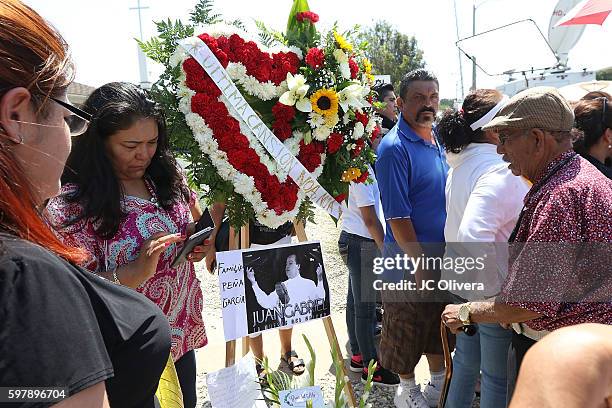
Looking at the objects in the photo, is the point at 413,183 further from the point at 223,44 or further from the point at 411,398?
the point at 223,44

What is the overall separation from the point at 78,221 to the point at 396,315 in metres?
1.98

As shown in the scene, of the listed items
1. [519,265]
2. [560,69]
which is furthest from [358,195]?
[560,69]

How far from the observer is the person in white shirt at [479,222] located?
8.07 feet

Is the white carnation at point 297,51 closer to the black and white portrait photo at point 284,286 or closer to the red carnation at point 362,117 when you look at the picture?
the red carnation at point 362,117

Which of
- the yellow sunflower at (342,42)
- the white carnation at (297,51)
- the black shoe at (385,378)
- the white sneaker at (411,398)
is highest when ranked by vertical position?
the yellow sunflower at (342,42)

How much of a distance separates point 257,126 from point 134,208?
1.97 ft

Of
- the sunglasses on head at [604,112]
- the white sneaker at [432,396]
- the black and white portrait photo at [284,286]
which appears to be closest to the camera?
the black and white portrait photo at [284,286]

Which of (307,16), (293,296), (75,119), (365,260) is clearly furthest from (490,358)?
(75,119)

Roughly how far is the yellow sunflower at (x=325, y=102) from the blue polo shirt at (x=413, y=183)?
1031 millimetres

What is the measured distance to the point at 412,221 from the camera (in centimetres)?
315

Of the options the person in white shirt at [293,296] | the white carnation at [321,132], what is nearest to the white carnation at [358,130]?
the white carnation at [321,132]

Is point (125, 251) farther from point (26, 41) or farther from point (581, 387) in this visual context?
point (581, 387)

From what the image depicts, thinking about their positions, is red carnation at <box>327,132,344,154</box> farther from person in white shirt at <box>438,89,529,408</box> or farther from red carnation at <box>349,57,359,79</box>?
person in white shirt at <box>438,89,529,408</box>

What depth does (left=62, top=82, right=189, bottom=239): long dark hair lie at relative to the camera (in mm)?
1909
